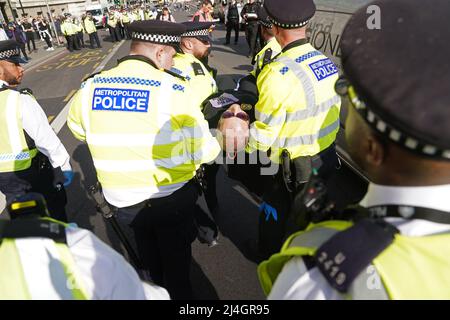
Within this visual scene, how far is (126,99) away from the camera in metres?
1.65

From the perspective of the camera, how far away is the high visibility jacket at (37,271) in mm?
728

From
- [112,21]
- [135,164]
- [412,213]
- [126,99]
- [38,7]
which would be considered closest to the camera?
[412,213]

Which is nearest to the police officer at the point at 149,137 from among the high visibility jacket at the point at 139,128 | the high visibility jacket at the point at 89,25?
the high visibility jacket at the point at 139,128

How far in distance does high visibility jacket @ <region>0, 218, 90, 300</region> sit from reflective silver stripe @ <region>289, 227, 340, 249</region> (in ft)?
1.84

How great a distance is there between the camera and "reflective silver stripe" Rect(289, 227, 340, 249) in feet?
2.56

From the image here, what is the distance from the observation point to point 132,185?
1.85m

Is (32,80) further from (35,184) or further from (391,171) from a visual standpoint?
(391,171)

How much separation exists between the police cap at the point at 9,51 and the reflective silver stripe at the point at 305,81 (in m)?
2.05

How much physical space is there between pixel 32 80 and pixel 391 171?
44.2 feet

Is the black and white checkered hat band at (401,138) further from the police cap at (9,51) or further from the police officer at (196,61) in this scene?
the police cap at (9,51)

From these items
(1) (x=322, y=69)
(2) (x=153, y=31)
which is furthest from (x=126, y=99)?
(1) (x=322, y=69)

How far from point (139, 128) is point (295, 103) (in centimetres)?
89

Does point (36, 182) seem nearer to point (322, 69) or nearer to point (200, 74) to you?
point (200, 74)
